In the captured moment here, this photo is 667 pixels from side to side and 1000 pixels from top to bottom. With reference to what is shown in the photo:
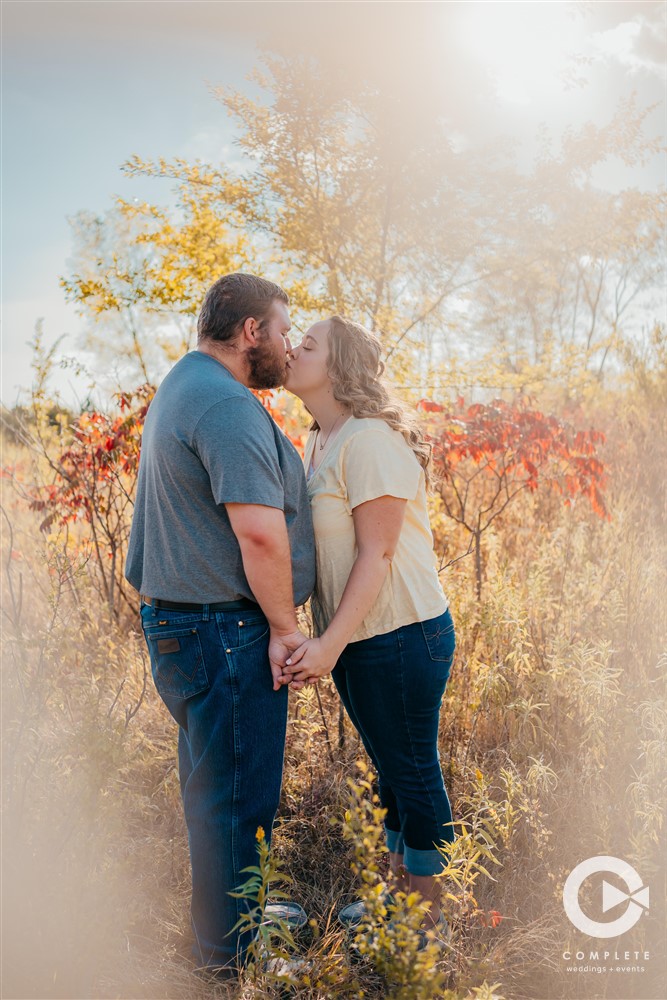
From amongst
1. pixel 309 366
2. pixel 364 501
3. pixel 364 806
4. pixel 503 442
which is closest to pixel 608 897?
pixel 364 806

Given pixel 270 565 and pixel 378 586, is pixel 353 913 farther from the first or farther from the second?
pixel 270 565

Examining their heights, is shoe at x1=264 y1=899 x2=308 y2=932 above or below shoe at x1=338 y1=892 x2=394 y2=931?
above

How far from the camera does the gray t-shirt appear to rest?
1.81m

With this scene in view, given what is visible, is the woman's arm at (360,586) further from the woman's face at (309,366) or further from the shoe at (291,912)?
the shoe at (291,912)

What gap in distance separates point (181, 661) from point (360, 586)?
20.3 inches

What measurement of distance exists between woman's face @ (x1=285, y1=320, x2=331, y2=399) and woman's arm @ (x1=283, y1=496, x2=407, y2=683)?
17.3 inches

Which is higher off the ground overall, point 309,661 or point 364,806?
point 309,661

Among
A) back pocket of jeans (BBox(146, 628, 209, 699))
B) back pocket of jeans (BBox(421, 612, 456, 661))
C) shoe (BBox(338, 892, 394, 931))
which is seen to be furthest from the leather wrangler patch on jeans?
shoe (BBox(338, 892, 394, 931))

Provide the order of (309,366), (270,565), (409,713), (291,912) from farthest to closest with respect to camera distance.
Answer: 1. (291,912)
2. (309,366)
3. (409,713)
4. (270,565)

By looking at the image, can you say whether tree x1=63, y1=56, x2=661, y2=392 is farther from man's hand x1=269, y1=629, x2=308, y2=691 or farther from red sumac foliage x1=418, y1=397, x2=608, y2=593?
man's hand x1=269, y1=629, x2=308, y2=691

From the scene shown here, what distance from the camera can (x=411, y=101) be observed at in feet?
19.4

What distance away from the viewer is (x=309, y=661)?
1.92 metres

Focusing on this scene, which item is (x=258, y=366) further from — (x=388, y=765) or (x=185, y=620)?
(x=388, y=765)

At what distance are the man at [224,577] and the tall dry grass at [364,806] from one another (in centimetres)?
36
